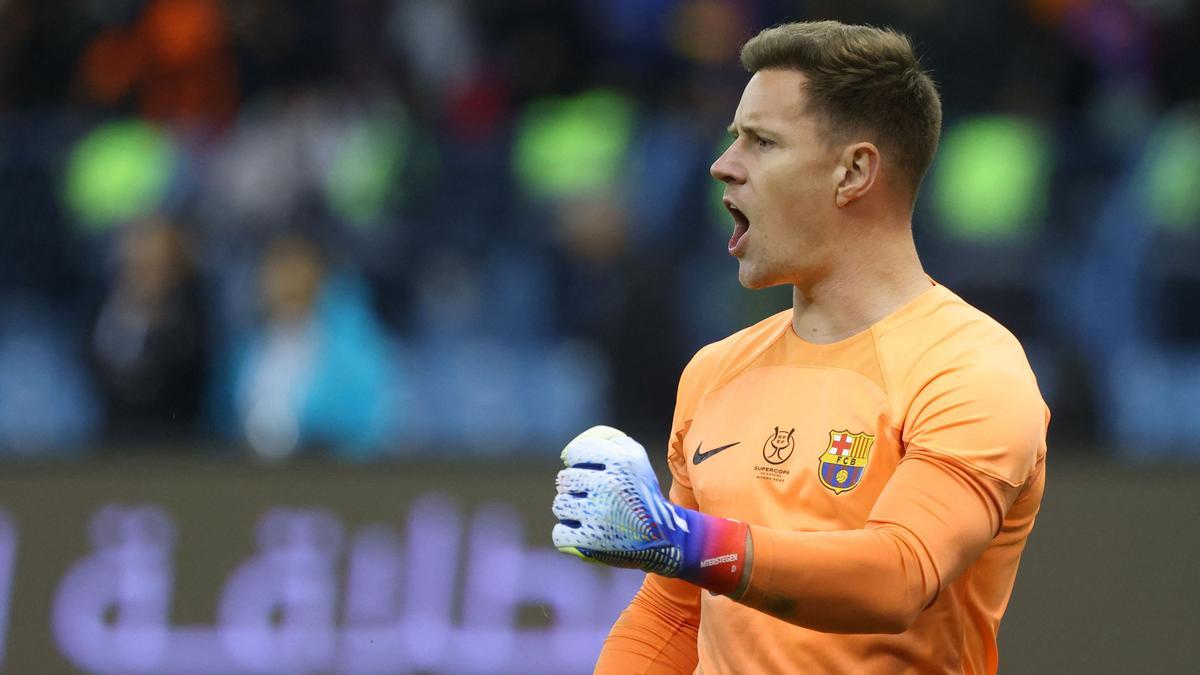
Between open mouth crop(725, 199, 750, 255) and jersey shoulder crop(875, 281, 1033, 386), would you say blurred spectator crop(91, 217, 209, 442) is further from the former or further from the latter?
jersey shoulder crop(875, 281, 1033, 386)

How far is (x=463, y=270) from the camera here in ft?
29.1

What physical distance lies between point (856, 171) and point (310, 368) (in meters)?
5.34

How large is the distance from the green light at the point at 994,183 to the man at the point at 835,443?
5142mm

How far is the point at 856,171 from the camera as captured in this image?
3246 millimetres

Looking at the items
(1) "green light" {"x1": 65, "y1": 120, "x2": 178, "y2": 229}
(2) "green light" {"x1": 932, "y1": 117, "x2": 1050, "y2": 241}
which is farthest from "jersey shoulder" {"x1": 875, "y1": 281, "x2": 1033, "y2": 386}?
(1) "green light" {"x1": 65, "y1": 120, "x2": 178, "y2": 229}

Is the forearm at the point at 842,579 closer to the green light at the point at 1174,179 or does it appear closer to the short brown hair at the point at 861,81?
the short brown hair at the point at 861,81

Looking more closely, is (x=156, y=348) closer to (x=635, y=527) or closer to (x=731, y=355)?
(x=731, y=355)

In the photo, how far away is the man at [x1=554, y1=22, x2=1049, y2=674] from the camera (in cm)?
282

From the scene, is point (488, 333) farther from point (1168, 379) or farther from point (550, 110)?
point (1168, 379)

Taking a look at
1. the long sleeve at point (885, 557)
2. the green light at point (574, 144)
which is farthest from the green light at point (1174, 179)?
the long sleeve at point (885, 557)

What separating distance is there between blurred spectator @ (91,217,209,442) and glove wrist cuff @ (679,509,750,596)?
5792 millimetres

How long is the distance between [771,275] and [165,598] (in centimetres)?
491

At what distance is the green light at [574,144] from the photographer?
9.16 meters

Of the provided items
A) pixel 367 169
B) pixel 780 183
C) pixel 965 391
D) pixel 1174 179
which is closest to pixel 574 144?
pixel 367 169
